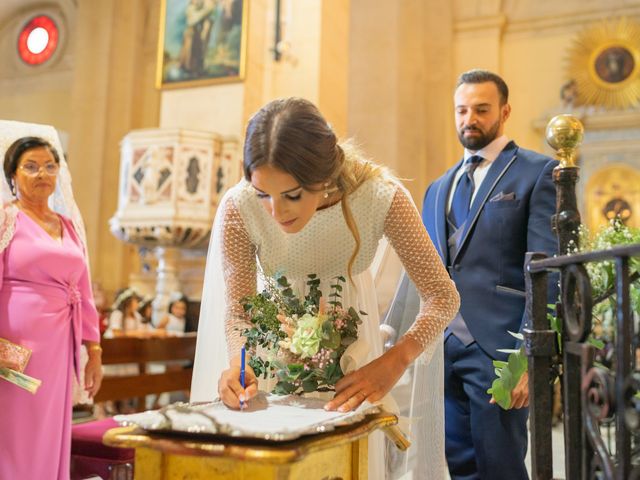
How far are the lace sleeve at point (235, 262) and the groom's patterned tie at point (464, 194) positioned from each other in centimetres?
113

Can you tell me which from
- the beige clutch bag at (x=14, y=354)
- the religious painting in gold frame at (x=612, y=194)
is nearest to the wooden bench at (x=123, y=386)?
the beige clutch bag at (x=14, y=354)

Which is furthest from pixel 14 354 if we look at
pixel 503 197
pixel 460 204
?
pixel 503 197

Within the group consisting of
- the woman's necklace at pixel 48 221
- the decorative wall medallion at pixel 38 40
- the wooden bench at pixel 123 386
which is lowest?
the wooden bench at pixel 123 386

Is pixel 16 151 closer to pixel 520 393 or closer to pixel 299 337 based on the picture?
pixel 299 337

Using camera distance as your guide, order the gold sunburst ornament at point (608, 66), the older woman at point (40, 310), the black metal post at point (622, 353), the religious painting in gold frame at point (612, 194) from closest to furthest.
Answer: the black metal post at point (622, 353)
the older woman at point (40, 310)
the religious painting in gold frame at point (612, 194)
the gold sunburst ornament at point (608, 66)

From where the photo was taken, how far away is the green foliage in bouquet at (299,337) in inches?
71.2

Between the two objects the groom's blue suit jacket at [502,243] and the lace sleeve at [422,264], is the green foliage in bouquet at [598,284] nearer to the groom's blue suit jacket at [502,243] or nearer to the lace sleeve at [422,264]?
the lace sleeve at [422,264]

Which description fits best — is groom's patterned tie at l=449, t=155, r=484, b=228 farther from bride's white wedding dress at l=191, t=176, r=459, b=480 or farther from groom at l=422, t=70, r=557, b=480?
bride's white wedding dress at l=191, t=176, r=459, b=480

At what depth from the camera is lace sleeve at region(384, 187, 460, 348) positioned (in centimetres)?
210

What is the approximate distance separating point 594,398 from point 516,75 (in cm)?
1265

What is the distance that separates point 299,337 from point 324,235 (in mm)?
438

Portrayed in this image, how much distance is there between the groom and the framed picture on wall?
4906 mm

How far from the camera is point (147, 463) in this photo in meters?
1.46

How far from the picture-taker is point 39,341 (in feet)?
10.4
